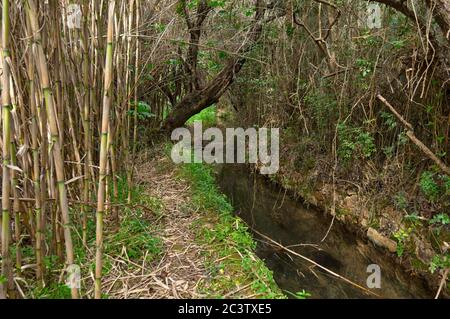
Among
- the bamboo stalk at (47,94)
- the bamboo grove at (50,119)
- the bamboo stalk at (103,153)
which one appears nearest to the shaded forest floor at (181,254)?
the bamboo grove at (50,119)

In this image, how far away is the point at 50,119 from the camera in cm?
134

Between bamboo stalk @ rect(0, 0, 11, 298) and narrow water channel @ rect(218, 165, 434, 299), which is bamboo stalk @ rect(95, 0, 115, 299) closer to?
bamboo stalk @ rect(0, 0, 11, 298)

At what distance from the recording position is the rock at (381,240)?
3.24m

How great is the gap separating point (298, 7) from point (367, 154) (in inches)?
71.8

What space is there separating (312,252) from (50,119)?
2768 millimetres

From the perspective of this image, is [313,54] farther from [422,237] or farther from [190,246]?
[190,246]

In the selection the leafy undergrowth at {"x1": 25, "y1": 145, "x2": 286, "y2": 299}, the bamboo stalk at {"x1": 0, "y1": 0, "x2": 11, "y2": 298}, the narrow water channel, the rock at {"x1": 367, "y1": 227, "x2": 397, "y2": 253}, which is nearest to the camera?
the bamboo stalk at {"x1": 0, "y1": 0, "x2": 11, "y2": 298}

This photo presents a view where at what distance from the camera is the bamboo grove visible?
1334 millimetres

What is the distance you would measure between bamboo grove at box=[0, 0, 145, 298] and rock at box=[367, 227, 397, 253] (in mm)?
2525

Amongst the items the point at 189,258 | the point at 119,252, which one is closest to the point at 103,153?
the point at 119,252

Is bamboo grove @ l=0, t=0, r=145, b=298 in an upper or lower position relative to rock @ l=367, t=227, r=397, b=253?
upper

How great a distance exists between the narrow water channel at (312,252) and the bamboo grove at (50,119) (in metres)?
1.57

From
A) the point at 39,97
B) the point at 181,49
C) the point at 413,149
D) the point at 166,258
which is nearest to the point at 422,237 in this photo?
the point at 413,149

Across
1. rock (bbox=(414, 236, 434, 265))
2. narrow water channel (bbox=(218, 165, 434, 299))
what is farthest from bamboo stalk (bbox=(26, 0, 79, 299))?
rock (bbox=(414, 236, 434, 265))
